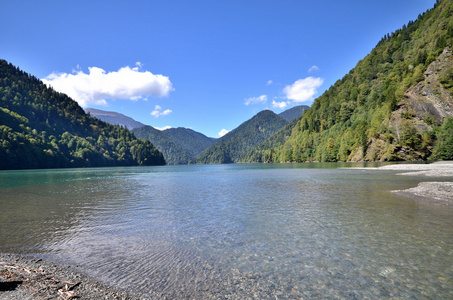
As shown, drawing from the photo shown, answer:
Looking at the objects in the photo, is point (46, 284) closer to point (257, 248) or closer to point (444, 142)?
point (257, 248)

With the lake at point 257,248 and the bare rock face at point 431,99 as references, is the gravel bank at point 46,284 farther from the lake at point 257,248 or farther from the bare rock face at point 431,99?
the bare rock face at point 431,99

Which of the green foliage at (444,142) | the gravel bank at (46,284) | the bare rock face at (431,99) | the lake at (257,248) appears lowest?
Answer: the lake at (257,248)

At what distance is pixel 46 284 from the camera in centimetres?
773

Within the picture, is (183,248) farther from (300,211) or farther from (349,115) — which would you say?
(349,115)

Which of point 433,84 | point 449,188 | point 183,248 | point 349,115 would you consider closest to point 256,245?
point 183,248

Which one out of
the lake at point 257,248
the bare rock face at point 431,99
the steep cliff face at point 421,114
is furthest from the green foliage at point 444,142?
the lake at point 257,248

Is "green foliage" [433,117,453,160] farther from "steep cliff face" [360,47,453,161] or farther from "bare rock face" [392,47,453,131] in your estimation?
"bare rock face" [392,47,453,131]

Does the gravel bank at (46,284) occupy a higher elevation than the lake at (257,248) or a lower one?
higher

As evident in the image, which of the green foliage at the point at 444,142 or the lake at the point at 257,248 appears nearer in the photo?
the lake at the point at 257,248

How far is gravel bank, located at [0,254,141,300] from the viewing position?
702 centimetres

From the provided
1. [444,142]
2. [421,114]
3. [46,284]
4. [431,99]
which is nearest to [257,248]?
[46,284]

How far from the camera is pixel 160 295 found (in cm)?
723

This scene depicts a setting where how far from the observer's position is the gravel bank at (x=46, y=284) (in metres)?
7.02

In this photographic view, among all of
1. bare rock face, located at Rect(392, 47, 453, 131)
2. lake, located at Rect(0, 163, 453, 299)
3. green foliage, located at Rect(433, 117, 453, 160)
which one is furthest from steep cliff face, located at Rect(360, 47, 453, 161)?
lake, located at Rect(0, 163, 453, 299)
